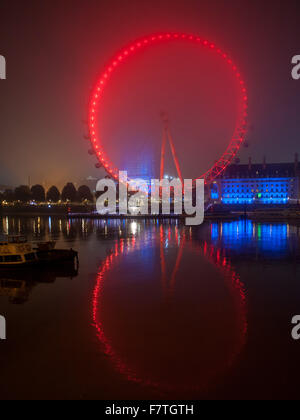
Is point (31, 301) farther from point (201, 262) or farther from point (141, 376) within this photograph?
point (201, 262)

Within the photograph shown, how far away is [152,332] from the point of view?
8797 millimetres

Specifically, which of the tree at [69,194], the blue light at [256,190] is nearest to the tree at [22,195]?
the tree at [69,194]

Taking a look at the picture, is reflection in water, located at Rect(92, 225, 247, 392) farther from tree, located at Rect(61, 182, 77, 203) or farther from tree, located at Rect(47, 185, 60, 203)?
tree, located at Rect(47, 185, 60, 203)

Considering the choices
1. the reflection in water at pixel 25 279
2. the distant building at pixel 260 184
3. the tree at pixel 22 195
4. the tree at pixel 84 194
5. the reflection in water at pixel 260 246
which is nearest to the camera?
the reflection in water at pixel 25 279

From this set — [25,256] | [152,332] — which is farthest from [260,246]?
[152,332]

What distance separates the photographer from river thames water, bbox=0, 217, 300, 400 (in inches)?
259

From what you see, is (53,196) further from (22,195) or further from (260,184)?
(260,184)

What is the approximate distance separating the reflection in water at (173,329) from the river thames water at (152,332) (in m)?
0.03

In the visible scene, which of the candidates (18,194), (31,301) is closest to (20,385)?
(31,301)

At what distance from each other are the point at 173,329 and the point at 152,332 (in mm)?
533

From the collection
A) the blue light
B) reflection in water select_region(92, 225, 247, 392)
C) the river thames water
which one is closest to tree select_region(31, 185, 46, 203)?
the blue light

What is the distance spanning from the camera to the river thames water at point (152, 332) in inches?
259

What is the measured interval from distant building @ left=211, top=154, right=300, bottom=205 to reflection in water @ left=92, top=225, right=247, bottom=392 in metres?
85.7

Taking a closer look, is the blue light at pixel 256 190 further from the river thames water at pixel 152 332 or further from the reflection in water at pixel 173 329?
the reflection in water at pixel 173 329
